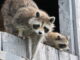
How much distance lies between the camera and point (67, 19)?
7551 mm

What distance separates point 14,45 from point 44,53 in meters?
0.87

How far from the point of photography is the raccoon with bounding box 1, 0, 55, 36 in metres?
6.35

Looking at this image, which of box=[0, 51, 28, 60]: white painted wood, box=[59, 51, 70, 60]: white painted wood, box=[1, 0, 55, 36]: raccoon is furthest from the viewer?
box=[59, 51, 70, 60]: white painted wood

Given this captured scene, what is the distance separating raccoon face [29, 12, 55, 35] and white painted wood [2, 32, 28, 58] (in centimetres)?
37

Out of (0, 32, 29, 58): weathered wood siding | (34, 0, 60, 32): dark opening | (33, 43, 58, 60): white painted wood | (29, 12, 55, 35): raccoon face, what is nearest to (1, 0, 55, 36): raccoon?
(29, 12, 55, 35): raccoon face

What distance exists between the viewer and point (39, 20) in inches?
254

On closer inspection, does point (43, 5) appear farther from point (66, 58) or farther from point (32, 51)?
point (32, 51)

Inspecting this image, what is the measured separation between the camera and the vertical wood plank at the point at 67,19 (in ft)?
24.7

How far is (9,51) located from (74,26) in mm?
2195

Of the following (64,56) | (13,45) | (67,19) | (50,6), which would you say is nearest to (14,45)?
(13,45)

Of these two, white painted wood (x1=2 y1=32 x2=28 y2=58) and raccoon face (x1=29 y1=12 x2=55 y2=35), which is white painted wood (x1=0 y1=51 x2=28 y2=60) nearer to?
white painted wood (x1=2 y1=32 x2=28 y2=58)

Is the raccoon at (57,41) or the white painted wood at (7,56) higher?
the white painted wood at (7,56)

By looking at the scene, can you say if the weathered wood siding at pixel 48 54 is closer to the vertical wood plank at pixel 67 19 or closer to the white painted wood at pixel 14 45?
the white painted wood at pixel 14 45

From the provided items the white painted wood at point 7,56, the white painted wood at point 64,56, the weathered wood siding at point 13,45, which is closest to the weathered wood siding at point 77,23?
the white painted wood at point 64,56
